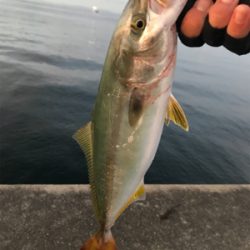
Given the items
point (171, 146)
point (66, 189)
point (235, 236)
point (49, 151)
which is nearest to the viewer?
point (235, 236)

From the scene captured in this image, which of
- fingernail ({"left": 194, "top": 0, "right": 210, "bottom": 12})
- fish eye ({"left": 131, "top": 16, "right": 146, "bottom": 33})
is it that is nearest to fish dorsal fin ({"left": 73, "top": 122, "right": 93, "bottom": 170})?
fish eye ({"left": 131, "top": 16, "right": 146, "bottom": 33})

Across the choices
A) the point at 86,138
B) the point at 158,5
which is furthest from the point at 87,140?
the point at 158,5

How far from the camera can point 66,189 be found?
5.54 meters

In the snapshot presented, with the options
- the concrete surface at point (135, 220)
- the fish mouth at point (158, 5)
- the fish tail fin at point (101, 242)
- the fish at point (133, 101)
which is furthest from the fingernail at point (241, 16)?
the concrete surface at point (135, 220)

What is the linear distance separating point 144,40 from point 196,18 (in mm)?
482

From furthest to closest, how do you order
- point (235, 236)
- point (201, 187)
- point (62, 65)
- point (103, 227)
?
point (62, 65)
point (201, 187)
point (235, 236)
point (103, 227)

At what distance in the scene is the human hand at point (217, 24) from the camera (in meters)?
2.46

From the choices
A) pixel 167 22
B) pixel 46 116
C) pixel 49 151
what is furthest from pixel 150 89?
pixel 46 116

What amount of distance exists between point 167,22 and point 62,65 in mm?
22279

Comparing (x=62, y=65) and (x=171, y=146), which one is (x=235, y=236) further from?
(x=62, y=65)

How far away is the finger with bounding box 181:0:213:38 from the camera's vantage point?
2.62 m

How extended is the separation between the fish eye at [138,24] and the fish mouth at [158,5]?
0.38 feet

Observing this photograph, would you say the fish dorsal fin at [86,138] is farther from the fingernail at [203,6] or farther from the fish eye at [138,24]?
the fingernail at [203,6]

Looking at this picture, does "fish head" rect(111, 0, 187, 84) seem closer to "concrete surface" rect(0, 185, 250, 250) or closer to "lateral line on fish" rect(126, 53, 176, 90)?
"lateral line on fish" rect(126, 53, 176, 90)
